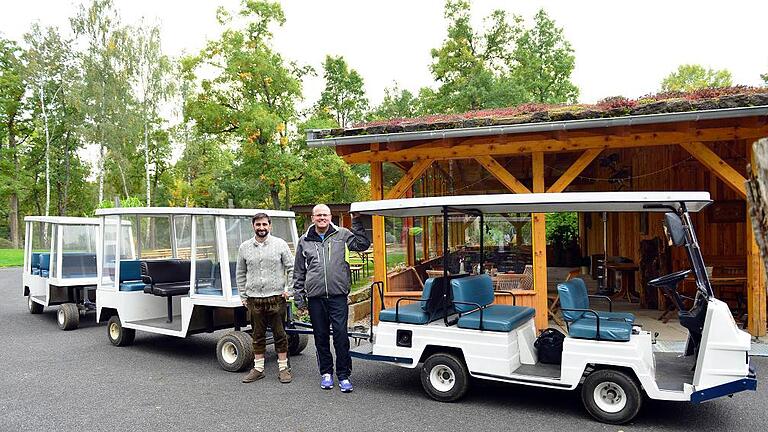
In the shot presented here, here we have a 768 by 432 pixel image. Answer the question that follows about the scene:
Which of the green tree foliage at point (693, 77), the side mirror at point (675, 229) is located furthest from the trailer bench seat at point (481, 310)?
the green tree foliage at point (693, 77)

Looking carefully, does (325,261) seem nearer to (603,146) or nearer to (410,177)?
(410,177)

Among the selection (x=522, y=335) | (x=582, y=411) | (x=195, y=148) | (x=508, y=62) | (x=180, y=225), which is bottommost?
(x=582, y=411)

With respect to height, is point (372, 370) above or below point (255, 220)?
below

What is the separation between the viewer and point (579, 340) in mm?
4418

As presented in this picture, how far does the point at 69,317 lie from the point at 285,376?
484 centimetres

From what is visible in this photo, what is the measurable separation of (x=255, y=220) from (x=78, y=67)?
29717 mm

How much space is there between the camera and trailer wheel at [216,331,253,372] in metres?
5.94

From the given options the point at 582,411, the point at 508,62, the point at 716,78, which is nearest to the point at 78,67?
the point at 508,62

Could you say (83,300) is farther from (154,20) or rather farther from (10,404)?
(154,20)

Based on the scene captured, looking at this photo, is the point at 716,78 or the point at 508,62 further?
the point at 716,78

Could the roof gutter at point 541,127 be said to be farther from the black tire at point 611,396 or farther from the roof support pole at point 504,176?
the black tire at point 611,396

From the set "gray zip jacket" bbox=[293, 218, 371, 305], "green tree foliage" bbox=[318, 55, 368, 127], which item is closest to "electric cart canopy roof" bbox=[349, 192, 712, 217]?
"gray zip jacket" bbox=[293, 218, 371, 305]

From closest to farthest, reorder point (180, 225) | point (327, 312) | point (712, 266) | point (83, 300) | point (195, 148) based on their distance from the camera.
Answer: point (327, 312) < point (180, 225) < point (712, 266) < point (83, 300) < point (195, 148)

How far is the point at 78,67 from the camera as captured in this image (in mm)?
29938
